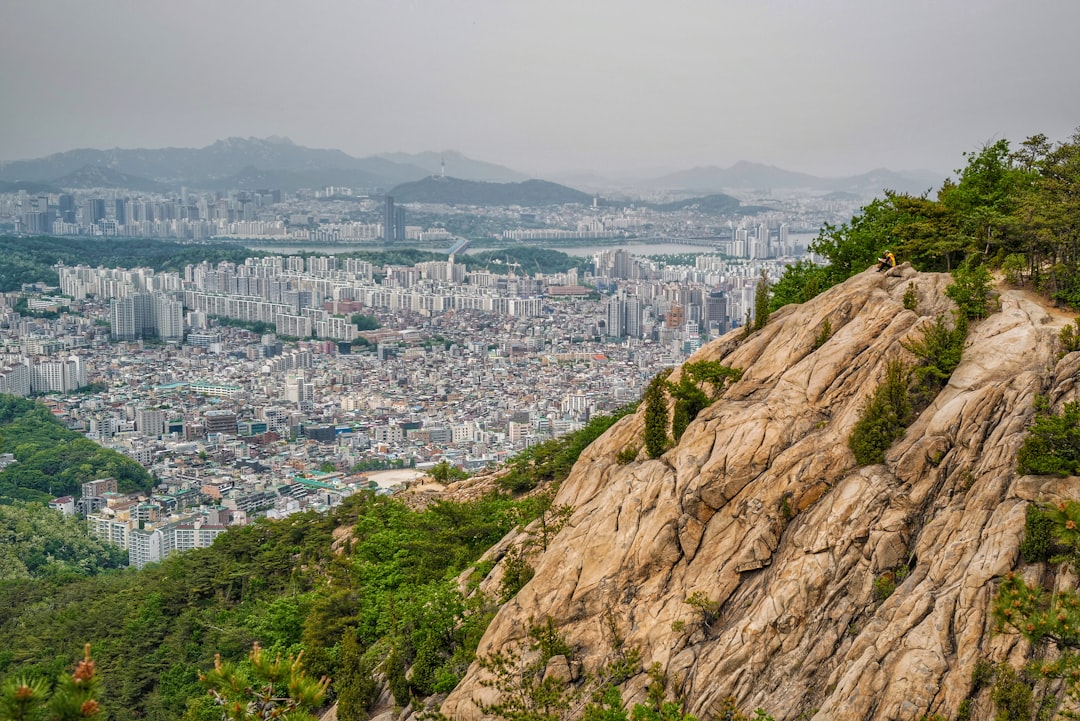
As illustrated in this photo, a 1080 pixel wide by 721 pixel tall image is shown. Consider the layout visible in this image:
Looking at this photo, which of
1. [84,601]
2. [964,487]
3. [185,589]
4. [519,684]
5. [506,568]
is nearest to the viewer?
[964,487]

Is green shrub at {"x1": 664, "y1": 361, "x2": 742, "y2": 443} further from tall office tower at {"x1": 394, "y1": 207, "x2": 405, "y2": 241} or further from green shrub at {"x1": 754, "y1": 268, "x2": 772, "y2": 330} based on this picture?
tall office tower at {"x1": 394, "y1": 207, "x2": 405, "y2": 241}

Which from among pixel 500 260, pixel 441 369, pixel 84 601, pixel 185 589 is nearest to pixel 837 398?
pixel 185 589

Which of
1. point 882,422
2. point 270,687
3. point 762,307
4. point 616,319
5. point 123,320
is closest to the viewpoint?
point 270,687

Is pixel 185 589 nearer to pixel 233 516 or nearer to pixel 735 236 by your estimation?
pixel 233 516

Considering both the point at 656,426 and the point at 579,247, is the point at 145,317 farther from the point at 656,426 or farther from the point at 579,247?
the point at 656,426

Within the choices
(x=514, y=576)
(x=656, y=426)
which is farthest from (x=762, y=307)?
(x=514, y=576)

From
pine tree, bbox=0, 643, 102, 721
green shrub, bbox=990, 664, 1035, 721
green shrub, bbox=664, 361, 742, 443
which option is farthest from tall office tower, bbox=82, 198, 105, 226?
green shrub, bbox=990, 664, 1035, 721
